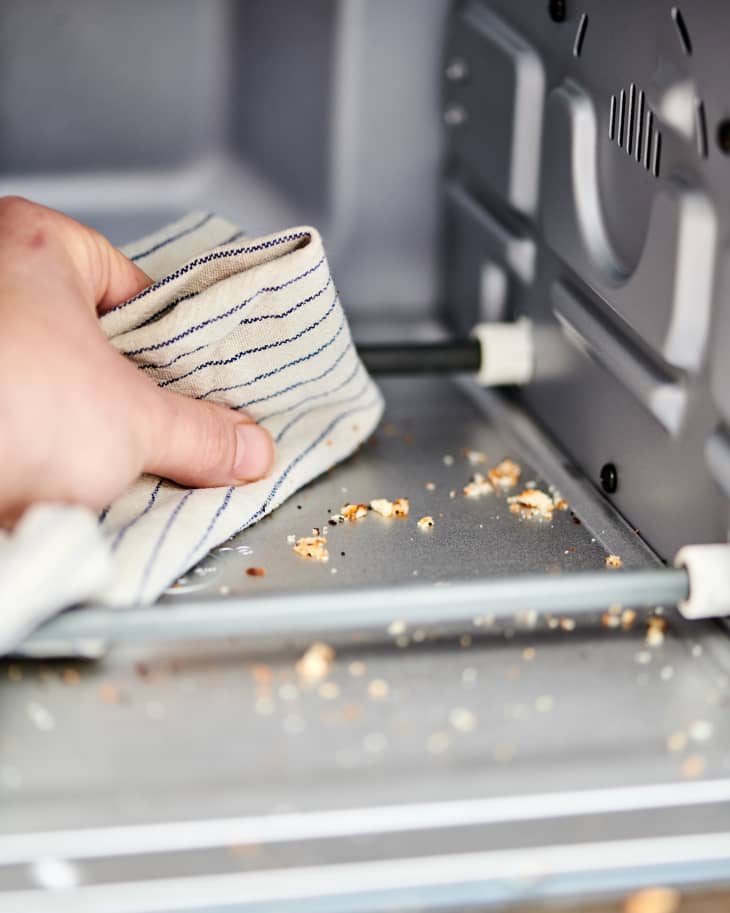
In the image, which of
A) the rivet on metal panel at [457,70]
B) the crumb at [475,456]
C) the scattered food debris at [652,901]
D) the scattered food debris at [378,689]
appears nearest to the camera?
the scattered food debris at [652,901]

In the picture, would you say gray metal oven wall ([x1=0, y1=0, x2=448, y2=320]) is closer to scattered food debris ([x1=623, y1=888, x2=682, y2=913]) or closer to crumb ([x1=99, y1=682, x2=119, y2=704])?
crumb ([x1=99, y1=682, x2=119, y2=704])

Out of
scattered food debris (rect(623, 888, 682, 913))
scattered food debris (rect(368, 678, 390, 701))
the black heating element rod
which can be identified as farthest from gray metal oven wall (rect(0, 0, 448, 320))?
scattered food debris (rect(623, 888, 682, 913))

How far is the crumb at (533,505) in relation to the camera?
0.75 metres

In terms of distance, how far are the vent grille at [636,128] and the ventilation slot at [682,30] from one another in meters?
0.05

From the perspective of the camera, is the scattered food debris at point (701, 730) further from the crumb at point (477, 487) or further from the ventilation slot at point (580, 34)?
the ventilation slot at point (580, 34)

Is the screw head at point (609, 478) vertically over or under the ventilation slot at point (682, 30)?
under

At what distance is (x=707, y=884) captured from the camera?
19.5 inches

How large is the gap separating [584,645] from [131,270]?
13.4 inches

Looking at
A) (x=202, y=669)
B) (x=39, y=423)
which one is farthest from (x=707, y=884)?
(x=39, y=423)

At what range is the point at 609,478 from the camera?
76 centimetres

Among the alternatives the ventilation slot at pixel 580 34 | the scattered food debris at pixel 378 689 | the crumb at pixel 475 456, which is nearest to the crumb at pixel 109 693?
the scattered food debris at pixel 378 689

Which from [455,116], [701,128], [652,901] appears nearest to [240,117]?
[455,116]

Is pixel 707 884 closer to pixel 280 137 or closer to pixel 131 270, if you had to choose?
pixel 131 270

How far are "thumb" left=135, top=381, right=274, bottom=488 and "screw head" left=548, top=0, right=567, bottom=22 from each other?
0.32 m
